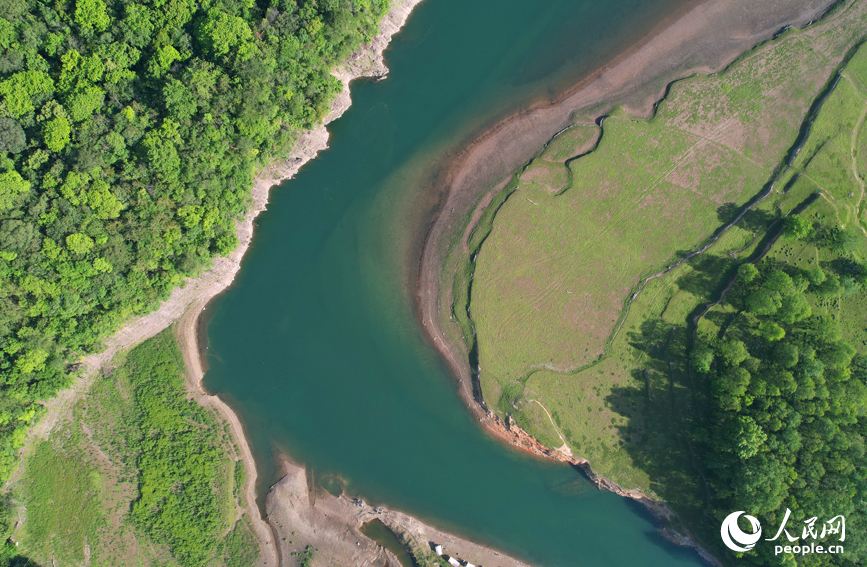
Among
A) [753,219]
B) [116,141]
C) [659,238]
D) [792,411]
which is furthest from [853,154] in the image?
[116,141]

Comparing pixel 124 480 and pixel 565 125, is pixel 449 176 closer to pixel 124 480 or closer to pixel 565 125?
pixel 565 125

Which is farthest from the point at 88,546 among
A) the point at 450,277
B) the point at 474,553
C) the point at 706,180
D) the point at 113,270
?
the point at 706,180

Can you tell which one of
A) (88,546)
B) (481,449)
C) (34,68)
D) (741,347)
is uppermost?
(741,347)

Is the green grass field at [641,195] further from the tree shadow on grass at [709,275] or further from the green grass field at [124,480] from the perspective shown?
the green grass field at [124,480]

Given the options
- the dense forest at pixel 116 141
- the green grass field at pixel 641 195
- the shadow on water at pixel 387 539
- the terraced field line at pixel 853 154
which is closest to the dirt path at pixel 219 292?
the dense forest at pixel 116 141

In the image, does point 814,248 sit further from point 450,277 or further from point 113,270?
point 113,270

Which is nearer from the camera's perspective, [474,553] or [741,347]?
[741,347]

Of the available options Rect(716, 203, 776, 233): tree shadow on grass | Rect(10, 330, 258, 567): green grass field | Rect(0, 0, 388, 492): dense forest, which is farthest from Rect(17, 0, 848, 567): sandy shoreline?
Rect(716, 203, 776, 233): tree shadow on grass
